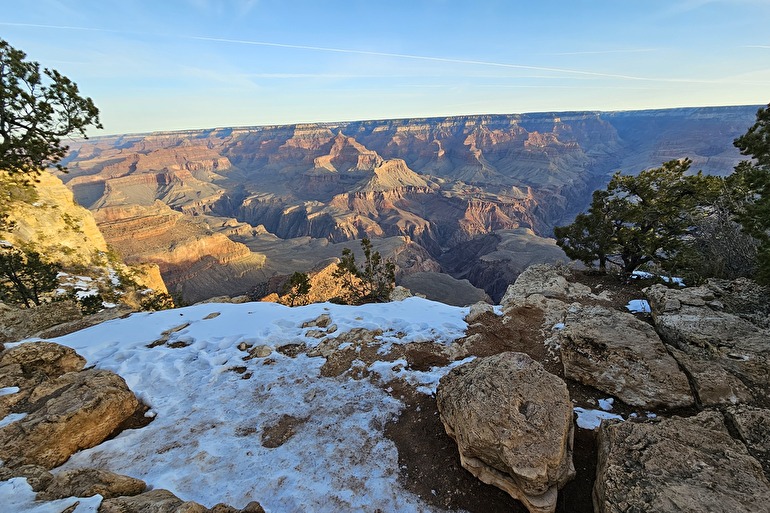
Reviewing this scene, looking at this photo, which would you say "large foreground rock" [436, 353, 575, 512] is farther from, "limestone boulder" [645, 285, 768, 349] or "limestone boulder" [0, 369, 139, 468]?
"limestone boulder" [0, 369, 139, 468]

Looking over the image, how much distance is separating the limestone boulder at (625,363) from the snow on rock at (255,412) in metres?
3.64

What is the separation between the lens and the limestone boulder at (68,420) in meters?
5.80

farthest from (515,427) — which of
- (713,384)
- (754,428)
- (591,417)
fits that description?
(713,384)

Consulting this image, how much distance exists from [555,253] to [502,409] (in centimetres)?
10349

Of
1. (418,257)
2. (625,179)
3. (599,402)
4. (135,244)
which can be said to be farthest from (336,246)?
(599,402)

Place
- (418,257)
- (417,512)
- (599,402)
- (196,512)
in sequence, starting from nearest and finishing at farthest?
(196,512), (417,512), (599,402), (418,257)

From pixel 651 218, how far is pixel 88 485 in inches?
858

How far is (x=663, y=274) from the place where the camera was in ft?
53.5

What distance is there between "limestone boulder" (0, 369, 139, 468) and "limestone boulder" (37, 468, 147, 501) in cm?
158

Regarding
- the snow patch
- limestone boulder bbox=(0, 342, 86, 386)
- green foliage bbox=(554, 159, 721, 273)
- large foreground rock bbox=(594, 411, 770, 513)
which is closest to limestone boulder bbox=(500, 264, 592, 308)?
green foliage bbox=(554, 159, 721, 273)

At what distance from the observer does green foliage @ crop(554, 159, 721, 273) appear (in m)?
14.9

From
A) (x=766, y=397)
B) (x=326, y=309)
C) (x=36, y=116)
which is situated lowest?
(x=326, y=309)

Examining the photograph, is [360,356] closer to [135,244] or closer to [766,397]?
[766,397]

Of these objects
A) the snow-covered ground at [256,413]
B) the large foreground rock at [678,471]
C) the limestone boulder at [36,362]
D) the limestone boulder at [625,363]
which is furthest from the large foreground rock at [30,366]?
the limestone boulder at [625,363]
